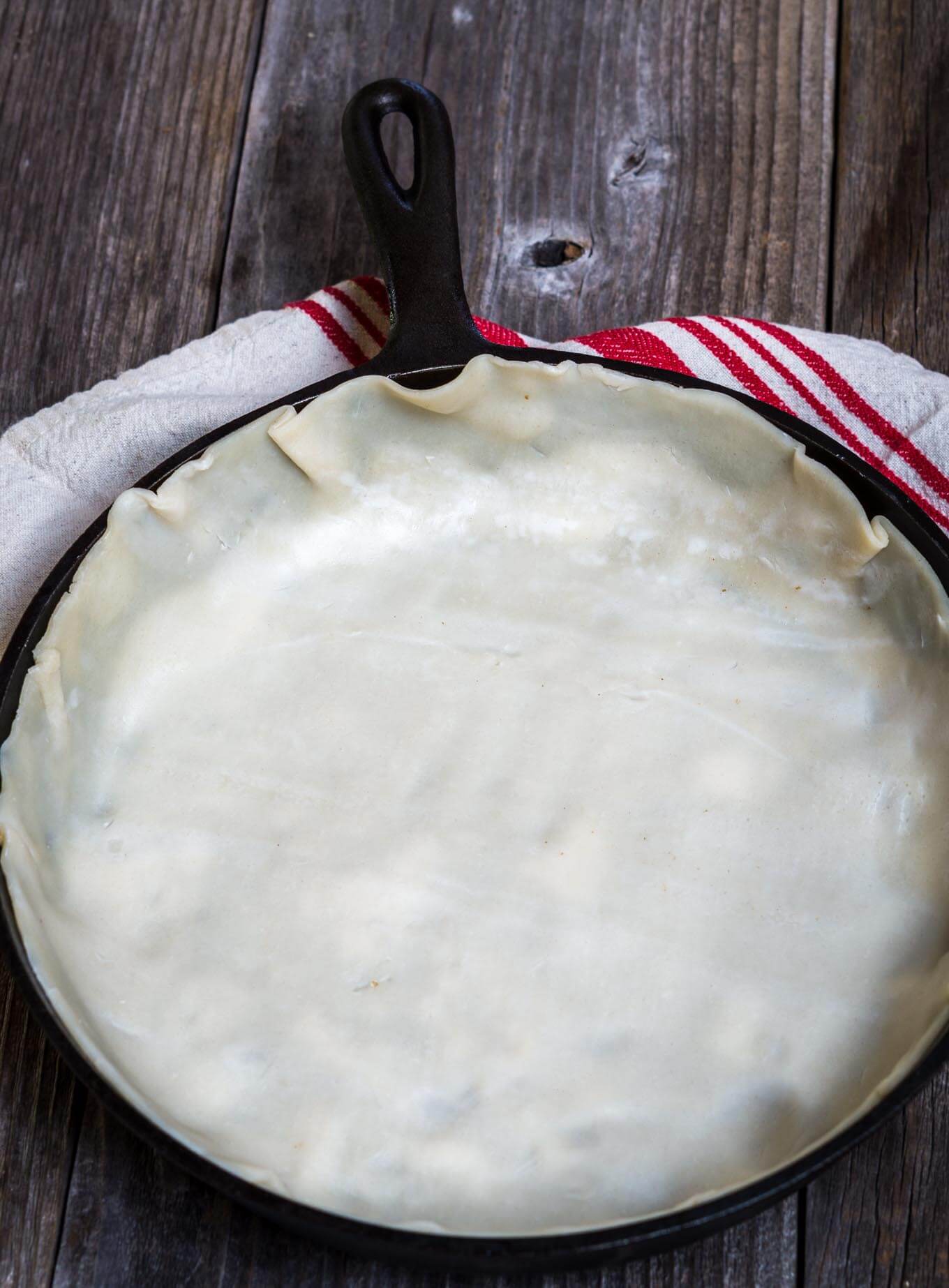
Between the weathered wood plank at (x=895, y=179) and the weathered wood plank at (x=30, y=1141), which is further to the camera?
the weathered wood plank at (x=895, y=179)

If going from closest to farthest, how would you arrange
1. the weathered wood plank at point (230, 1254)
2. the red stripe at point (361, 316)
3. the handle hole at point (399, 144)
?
the weathered wood plank at point (230, 1254) → the red stripe at point (361, 316) → the handle hole at point (399, 144)

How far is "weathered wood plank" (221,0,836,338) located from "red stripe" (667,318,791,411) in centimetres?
10

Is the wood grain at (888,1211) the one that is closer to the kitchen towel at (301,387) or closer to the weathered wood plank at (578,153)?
the kitchen towel at (301,387)

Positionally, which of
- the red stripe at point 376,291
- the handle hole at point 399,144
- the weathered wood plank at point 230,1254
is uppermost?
the handle hole at point 399,144

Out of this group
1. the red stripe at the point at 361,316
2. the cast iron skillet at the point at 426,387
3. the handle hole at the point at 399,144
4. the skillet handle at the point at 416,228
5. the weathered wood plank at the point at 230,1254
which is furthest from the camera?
the handle hole at the point at 399,144

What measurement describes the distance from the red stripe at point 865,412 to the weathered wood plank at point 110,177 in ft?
1.26

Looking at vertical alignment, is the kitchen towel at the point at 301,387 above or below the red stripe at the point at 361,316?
below

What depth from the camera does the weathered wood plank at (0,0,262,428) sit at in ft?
2.94

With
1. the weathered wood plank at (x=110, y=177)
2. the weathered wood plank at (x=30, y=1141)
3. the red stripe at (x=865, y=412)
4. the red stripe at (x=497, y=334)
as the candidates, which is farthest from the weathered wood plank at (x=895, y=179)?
the weathered wood plank at (x=30, y=1141)

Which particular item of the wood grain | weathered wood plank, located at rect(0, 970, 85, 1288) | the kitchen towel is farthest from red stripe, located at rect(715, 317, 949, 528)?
weathered wood plank, located at rect(0, 970, 85, 1288)

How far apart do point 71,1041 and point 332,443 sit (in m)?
0.33

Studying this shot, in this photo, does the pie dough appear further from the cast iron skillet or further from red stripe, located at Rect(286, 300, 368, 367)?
red stripe, located at Rect(286, 300, 368, 367)

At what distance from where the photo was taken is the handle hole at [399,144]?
932 millimetres

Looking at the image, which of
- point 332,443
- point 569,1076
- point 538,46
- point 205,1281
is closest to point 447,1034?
point 569,1076
